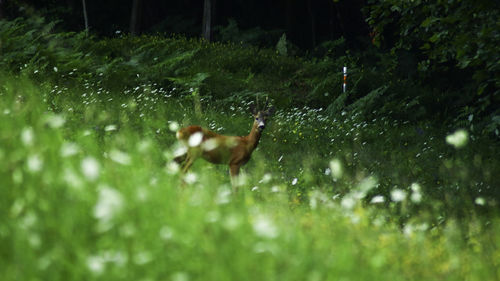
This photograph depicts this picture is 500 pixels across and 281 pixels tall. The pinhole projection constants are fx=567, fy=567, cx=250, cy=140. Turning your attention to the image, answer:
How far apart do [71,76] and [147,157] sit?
29.1 ft

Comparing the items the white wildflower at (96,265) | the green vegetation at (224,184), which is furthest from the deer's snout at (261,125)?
the white wildflower at (96,265)

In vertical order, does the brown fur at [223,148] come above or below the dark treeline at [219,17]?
above

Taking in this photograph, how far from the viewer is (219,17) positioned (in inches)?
1444

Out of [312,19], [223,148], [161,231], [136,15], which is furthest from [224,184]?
[312,19]

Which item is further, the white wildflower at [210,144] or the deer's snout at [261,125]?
the deer's snout at [261,125]

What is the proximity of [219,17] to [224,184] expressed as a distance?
30962 mm

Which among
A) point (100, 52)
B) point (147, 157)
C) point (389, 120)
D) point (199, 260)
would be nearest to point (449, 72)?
point (389, 120)

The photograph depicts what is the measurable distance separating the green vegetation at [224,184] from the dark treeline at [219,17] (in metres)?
10.3

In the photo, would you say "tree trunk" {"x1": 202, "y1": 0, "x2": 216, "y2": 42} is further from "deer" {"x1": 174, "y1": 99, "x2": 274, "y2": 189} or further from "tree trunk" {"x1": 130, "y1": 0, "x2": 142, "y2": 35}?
→ "deer" {"x1": 174, "y1": 99, "x2": 274, "y2": 189}

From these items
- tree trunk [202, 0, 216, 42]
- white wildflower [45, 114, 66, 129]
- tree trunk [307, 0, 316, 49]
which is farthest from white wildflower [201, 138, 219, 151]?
tree trunk [307, 0, 316, 49]

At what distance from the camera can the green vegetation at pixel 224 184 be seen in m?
2.76

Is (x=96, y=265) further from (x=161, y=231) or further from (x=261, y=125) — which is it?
(x=261, y=125)

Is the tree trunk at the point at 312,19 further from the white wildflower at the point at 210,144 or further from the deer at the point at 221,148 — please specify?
the white wildflower at the point at 210,144

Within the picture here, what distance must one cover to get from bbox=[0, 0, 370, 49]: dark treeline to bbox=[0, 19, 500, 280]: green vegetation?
10.3 meters
